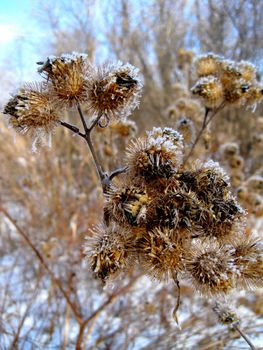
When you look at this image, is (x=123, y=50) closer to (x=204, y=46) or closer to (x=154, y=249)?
(x=204, y=46)

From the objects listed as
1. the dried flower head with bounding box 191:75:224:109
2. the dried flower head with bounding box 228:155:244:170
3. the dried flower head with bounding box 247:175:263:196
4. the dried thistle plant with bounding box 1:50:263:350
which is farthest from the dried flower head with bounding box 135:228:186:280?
the dried flower head with bounding box 228:155:244:170

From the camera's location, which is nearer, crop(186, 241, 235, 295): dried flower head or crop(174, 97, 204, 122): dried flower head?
crop(186, 241, 235, 295): dried flower head

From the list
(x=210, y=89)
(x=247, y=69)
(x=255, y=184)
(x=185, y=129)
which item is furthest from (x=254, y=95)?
(x=255, y=184)

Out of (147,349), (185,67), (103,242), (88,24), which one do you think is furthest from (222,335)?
(88,24)

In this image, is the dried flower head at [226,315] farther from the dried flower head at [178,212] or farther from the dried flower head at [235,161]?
the dried flower head at [235,161]

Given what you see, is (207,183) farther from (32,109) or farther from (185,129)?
(185,129)

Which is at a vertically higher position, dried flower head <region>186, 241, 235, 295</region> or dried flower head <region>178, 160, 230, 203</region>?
dried flower head <region>178, 160, 230, 203</region>

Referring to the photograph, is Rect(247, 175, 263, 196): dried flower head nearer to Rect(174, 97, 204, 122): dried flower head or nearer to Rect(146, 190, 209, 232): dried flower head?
Rect(174, 97, 204, 122): dried flower head
